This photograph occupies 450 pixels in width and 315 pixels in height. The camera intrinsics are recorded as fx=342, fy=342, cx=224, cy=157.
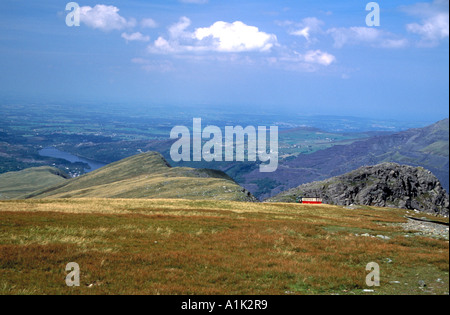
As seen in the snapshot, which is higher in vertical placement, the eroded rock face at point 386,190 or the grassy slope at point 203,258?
the grassy slope at point 203,258

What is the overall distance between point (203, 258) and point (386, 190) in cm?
14249

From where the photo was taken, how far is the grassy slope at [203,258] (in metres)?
17.0

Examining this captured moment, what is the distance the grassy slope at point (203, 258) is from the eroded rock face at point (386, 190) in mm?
119082

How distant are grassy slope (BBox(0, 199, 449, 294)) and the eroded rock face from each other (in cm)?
11908

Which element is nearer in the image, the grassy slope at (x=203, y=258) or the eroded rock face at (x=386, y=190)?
the grassy slope at (x=203, y=258)

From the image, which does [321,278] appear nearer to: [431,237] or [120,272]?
[120,272]

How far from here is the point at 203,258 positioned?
2156cm

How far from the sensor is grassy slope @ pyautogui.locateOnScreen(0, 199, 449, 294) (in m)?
17.0

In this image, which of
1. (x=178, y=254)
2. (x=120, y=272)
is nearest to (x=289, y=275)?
(x=178, y=254)

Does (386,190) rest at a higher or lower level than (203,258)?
lower
